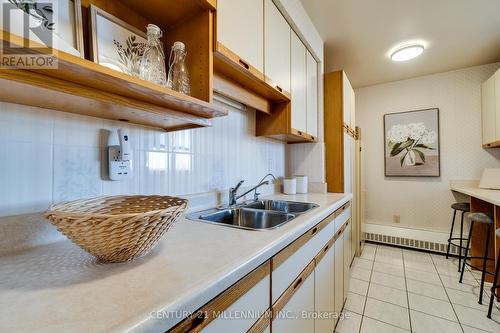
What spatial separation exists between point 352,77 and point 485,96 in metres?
1.57

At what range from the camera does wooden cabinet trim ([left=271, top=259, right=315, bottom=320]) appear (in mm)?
785

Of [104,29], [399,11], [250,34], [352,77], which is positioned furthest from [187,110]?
[352,77]

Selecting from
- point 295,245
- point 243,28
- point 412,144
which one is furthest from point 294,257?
point 412,144

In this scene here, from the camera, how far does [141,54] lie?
910 mm

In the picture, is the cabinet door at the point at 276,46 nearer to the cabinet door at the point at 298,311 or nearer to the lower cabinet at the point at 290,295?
the lower cabinet at the point at 290,295

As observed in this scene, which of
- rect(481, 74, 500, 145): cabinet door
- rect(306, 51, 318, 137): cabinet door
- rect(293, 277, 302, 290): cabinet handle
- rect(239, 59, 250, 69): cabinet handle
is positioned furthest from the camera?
rect(481, 74, 500, 145): cabinet door

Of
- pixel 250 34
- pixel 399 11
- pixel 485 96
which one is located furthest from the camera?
pixel 485 96

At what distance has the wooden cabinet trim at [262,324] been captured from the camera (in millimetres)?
667

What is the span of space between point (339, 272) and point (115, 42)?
6.05 feet

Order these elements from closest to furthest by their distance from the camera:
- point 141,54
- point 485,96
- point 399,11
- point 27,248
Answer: point 27,248, point 141,54, point 399,11, point 485,96

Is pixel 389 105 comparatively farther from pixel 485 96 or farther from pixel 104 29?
pixel 104 29

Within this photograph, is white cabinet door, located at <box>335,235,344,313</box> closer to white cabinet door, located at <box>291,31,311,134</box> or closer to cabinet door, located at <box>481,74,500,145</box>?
white cabinet door, located at <box>291,31,311,134</box>

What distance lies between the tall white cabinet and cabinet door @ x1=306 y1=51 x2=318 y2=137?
2.07 meters

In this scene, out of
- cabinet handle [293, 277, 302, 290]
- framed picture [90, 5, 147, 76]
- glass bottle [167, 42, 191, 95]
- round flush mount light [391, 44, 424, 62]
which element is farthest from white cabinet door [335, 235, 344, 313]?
round flush mount light [391, 44, 424, 62]
